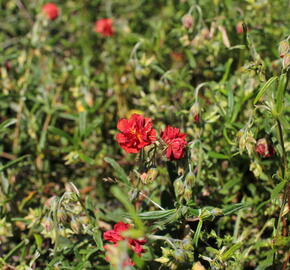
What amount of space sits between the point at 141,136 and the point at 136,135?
0.03 meters

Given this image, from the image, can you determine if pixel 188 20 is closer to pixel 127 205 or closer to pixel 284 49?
pixel 284 49

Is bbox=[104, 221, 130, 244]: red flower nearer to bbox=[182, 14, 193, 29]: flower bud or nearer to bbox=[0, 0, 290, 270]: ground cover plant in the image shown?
bbox=[0, 0, 290, 270]: ground cover plant

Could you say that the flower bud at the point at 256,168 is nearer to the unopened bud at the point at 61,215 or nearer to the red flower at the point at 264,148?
the red flower at the point at 264,148

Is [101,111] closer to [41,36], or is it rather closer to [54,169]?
[54,169]

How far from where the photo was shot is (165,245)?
1945mm

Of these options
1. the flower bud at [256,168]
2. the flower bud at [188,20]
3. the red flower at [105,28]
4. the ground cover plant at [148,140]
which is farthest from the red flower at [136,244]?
the red flower at [105,28]

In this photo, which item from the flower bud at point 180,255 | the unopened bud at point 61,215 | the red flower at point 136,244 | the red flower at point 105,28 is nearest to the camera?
the flower bud at point 180,255

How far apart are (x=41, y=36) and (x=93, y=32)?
613 millimetres

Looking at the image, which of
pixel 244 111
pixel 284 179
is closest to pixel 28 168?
pixel 244 111

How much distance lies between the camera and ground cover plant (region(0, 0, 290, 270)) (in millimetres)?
1892

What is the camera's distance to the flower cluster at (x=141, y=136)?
1.84m

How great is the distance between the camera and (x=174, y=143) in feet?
6.13

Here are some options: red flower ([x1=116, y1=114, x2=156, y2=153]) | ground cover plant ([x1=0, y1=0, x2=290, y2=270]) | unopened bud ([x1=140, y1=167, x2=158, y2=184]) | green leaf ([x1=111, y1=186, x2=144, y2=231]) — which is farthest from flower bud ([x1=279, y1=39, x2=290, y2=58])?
green leaf ([x1=111, y1=186, x2=144, y2=231])

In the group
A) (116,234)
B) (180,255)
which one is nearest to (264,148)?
(180,255)
